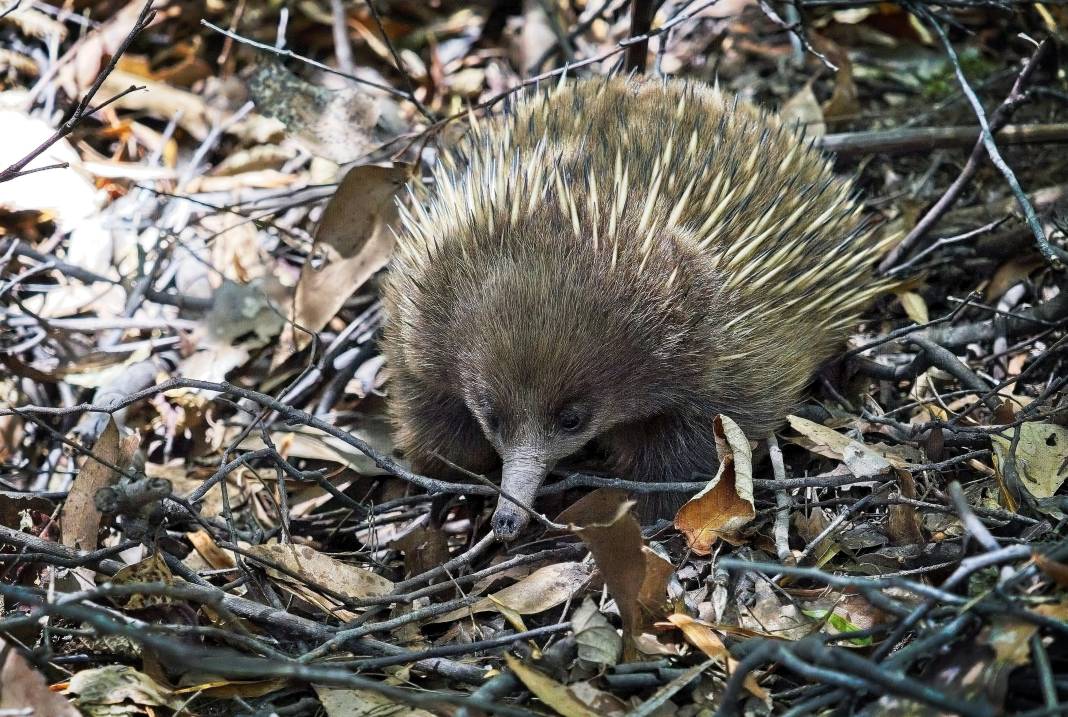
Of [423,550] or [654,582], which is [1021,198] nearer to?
[654,582]

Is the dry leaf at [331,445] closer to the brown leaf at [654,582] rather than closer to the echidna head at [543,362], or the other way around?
the echidna head at [543,362]

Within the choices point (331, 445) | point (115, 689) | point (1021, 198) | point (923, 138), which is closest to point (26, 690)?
point (115, 689)

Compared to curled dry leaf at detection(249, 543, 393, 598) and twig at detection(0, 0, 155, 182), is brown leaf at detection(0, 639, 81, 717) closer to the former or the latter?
curled dry leaf at detection(249, 543, 393, 598)

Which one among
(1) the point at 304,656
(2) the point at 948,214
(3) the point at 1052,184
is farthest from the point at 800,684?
(3) the point at 1052,184

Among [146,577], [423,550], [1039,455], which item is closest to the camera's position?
[146,577]

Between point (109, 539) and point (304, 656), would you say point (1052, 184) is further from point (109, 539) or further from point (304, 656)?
point (109, 539)

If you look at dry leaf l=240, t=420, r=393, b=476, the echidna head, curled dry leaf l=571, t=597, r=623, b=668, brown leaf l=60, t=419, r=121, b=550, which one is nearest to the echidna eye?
the echidna head
